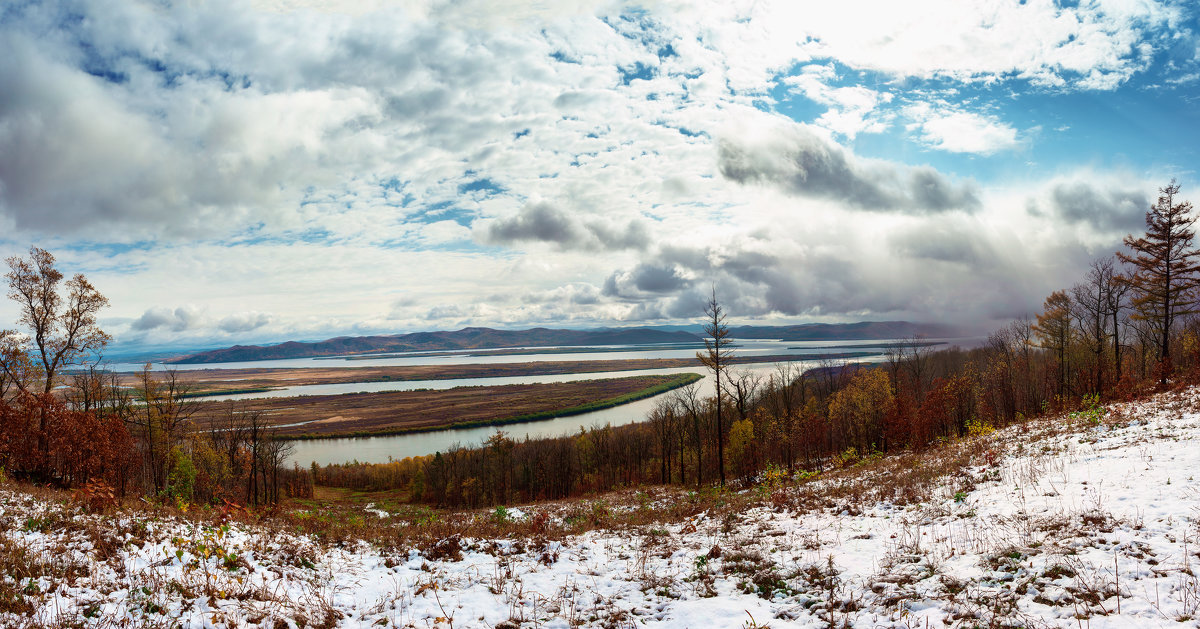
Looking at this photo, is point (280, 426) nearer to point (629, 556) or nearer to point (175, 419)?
point (175, 419)

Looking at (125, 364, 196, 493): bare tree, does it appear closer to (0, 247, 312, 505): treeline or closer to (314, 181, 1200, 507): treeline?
(0, 247, 312, 505): treeline

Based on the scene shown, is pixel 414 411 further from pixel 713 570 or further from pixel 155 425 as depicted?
pixel 713 570

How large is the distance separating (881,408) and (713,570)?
50471 mm

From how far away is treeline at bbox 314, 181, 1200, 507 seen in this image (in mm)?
29672

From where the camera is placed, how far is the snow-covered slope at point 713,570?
234 inches

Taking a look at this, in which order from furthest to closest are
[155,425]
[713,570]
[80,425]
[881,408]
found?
[881,408], [155,425], [80,425], [713,570]

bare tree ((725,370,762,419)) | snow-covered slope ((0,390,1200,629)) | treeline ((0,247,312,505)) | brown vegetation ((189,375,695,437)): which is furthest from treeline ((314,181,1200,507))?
brown vegetation ((189,375,695,437))

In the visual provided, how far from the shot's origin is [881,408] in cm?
5047

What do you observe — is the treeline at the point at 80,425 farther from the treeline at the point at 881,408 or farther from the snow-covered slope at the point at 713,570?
the treeline at the point at 881,408

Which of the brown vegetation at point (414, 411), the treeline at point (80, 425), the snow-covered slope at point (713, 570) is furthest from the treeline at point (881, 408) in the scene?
the brown vegetation at point (414, 411)

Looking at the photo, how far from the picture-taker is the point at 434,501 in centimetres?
7419

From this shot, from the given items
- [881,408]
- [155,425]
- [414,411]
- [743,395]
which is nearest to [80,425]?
[155,425]

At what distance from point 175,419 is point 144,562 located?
42.1 m

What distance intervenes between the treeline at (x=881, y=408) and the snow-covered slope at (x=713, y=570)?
1781cm
